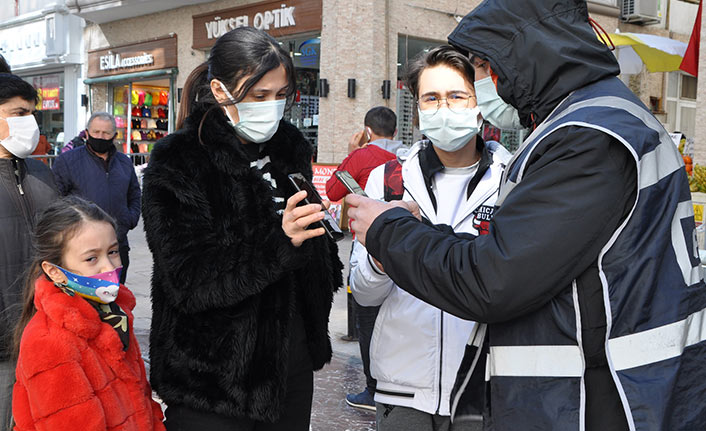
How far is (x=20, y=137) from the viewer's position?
3.15 meters

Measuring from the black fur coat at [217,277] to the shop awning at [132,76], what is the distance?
16.3 metres

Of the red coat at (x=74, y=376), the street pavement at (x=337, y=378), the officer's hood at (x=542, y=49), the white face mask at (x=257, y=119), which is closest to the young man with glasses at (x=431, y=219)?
the white face mask at (x=257, y=119)

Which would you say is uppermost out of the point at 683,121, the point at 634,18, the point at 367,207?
the point at 634,18

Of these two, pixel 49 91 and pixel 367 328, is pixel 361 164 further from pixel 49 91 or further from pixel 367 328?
pixel 49 91

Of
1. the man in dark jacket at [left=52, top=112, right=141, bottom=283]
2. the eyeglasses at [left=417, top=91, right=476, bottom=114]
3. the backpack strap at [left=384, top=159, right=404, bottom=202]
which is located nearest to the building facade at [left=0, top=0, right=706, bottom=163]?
the man in dark jacket at [left=52, top=112, right=141, bottom=283]

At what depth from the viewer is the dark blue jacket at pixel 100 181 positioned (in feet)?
20.2

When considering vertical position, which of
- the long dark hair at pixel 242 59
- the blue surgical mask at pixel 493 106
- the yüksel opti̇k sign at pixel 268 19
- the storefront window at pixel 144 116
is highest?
the yüksel opti̇k sign at pixel 268 19

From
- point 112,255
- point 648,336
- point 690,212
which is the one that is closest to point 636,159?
point 690,212

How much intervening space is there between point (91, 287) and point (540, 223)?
1.55m

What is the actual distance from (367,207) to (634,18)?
1814cm

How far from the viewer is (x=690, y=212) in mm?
1620

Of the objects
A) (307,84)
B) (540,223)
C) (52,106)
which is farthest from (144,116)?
(540,223)

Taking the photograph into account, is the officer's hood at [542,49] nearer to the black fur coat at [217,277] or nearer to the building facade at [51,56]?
the black fur coat at [217,277]

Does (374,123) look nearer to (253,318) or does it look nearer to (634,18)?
(253,318)
